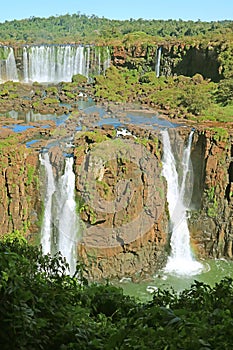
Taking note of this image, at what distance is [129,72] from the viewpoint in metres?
30.8

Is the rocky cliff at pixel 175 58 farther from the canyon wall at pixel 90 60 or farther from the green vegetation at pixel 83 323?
the green vegetation at pixel 83 323

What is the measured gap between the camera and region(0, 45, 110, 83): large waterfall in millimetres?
29797

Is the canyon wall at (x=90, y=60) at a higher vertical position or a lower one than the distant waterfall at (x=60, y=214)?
higher

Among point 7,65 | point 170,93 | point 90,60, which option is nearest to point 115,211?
point 170,93

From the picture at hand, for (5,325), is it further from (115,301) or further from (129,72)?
(129,72)

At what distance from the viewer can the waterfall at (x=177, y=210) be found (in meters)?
14.9

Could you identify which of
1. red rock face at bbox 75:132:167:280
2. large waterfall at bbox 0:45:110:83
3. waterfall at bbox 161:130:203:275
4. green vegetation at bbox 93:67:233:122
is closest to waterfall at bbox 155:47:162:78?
green vegetation at bbox 93:67:233:122

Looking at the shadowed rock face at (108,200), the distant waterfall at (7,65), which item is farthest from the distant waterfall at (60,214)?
the distant waterfall at (7,65)

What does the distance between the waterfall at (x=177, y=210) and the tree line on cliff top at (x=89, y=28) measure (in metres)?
20.4

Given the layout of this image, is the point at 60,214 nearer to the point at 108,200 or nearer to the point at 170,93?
the point at 108,200

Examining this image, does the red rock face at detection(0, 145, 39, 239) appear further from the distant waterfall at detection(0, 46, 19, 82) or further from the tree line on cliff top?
the tree line on cliff top

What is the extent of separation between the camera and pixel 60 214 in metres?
14.0

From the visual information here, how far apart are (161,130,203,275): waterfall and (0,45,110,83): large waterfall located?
53.1 ft

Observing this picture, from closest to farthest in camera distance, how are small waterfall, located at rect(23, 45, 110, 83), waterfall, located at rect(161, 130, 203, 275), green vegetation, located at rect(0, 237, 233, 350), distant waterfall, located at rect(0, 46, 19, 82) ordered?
green vegetation, located at rect(0, 237, 233, 350), waterfall, located at rect(161, 130, 203, 275), distant waterfall, located at rect(0, 46, 19, 82), small waterfall, located at rect(23, 45, 110, 83)
